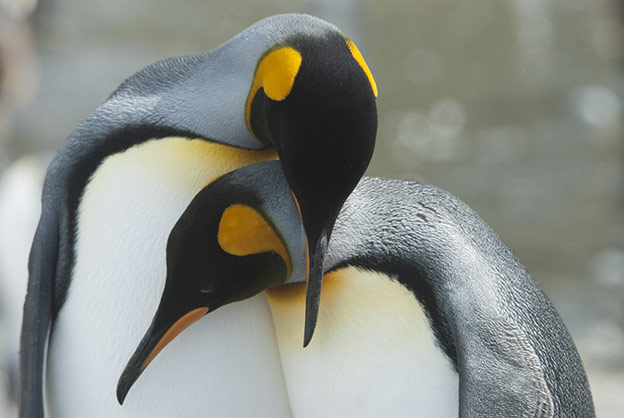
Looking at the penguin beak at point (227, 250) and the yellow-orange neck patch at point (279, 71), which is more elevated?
the yellow-orange neck patch at point (279, 71)

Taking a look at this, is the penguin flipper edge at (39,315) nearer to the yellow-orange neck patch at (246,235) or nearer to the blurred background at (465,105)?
the yellow-orange neck patch at (246,235)

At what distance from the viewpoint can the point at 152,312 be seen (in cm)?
125

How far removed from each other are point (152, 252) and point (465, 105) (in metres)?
5.74

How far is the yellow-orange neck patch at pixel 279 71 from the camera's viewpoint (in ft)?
3.44

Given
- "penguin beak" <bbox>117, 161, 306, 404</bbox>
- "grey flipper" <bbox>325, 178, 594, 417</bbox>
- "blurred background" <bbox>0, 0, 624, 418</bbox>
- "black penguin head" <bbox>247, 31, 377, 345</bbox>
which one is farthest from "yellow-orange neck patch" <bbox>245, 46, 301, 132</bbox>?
"blurred background" <bbox>0, 0, 624, 418</bbox>

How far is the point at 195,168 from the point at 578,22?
25.8 ft

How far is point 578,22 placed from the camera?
8438 millimetres

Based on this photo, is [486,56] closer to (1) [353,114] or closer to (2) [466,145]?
(2) [466,145]

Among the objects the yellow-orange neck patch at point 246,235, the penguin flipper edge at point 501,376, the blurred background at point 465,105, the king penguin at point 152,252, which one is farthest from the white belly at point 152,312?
the blurred background at point 465,105

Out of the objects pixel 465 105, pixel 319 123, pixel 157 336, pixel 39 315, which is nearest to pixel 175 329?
pixel 157 336

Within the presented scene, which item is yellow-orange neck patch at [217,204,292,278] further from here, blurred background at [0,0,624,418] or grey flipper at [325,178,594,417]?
blurred background at [0,0,624,418]

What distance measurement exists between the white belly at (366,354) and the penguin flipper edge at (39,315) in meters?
0.34

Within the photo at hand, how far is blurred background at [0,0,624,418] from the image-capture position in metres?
4.16

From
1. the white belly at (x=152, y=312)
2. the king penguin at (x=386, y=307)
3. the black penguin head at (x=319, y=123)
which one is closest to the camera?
the black penguin head at (x=319, y=123)
